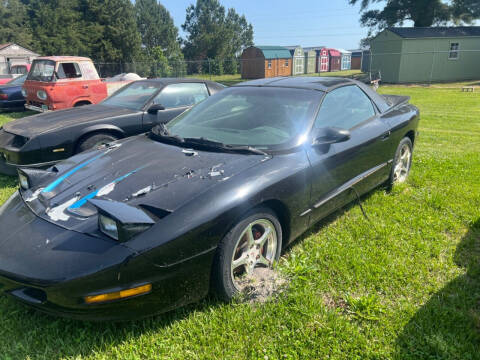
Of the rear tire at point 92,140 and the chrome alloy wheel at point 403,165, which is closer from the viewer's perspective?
the chrome alloy wheel at point 403,165

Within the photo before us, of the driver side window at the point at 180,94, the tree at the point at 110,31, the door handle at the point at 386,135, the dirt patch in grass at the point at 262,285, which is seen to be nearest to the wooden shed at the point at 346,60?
the tree at the point at 110,31

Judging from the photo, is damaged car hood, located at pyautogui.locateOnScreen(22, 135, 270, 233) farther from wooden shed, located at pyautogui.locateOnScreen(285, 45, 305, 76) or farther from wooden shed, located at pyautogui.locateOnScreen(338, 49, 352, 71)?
wooden shed, located at pyautogui.locateOnScreen(338, 49, 352, 71)

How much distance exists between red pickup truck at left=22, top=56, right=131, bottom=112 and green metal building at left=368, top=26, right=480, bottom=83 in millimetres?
21297

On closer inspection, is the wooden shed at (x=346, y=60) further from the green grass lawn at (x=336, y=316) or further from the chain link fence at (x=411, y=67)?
the green grass lawn at (x=336, y=316)

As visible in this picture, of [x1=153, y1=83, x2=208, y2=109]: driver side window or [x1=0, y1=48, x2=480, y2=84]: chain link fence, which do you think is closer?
[x1=153, y1=83, x2=208, y2=109]: driver side window

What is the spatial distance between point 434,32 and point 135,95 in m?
27.3

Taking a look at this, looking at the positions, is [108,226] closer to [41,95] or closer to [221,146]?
[221,146]

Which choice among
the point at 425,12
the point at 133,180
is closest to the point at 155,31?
the point at 425,12

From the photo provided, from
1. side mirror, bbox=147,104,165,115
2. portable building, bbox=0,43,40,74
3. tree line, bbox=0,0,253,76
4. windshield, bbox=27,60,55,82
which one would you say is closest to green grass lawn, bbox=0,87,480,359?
side mirror, bbox=147,104,165,115

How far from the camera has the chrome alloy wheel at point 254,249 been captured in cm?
237

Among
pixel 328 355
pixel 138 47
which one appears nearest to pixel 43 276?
pixel 328 355

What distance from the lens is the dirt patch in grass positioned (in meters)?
2.37

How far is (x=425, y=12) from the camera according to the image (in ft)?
105

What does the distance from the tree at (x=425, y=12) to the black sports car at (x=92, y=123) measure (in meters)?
33.6
